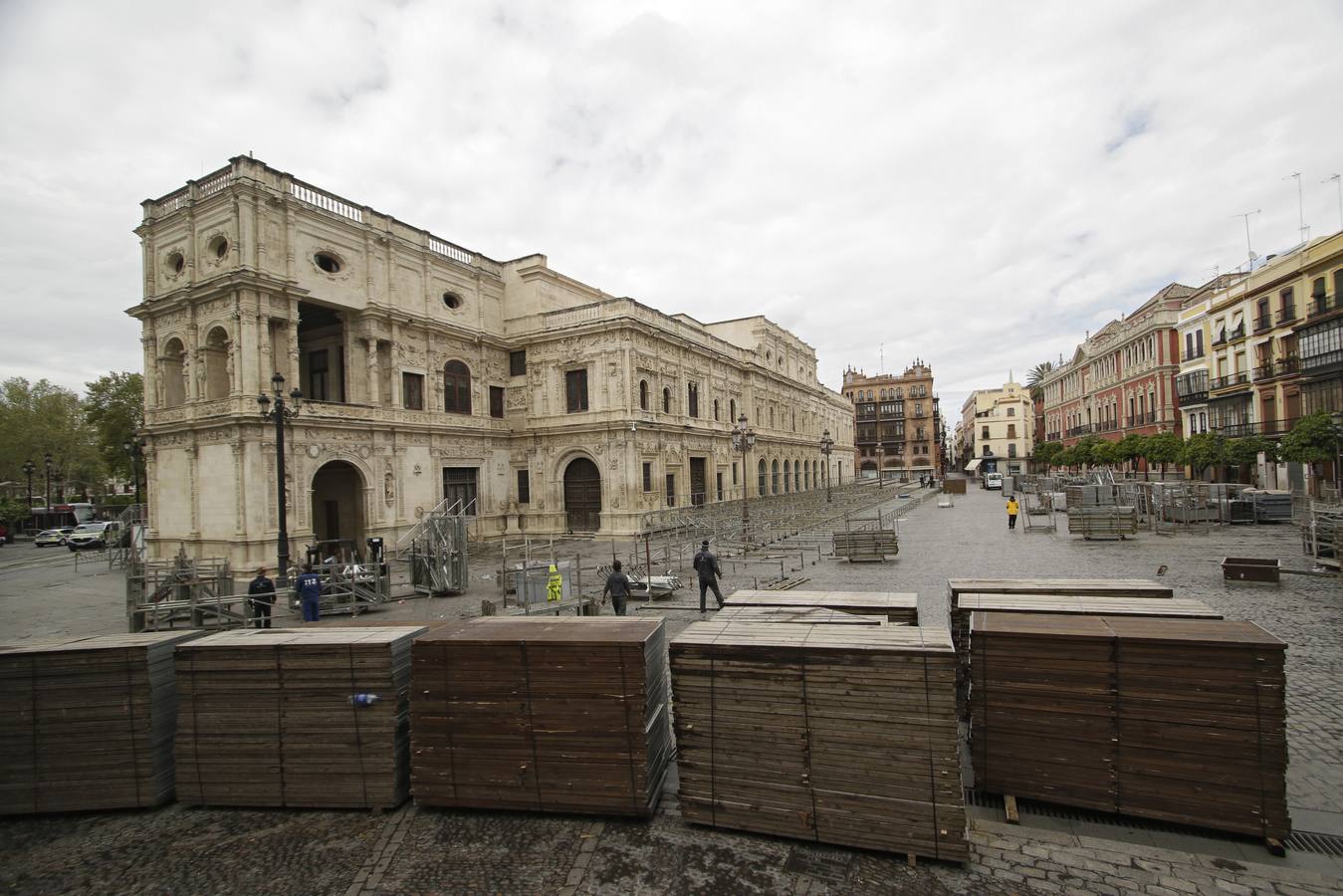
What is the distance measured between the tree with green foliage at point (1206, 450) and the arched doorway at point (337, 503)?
40.9 metres

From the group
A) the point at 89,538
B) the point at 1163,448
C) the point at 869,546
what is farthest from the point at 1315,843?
the point at 89,538

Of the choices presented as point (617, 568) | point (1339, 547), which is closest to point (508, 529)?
point (617, 568)

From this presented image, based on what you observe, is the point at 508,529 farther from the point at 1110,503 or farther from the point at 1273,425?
the point at 1273,425

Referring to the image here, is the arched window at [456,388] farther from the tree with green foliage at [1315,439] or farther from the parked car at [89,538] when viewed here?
the tree with green foliage at [1315,439]

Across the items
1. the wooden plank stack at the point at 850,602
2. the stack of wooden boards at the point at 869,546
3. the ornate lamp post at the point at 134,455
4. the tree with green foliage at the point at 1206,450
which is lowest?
the stack of wooden boards at the point at 869,546

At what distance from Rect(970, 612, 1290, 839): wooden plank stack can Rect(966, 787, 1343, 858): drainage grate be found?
0.63 feet

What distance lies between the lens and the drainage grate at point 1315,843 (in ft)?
15.3

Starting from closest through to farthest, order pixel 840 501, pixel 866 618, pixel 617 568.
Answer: pixel 866 618 < pixel 617 568 < pixel 840 501

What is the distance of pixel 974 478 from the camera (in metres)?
92.5

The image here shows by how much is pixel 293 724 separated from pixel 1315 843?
8.58 meters

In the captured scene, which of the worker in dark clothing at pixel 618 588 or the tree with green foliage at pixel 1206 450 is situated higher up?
the tree with green foliage at pixel 1206 450

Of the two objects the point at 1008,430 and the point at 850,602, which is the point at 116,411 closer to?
the point at 850,602

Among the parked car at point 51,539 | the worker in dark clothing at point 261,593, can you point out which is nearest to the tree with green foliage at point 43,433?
the parked car at point 51,539

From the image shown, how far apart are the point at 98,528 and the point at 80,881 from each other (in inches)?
1763
